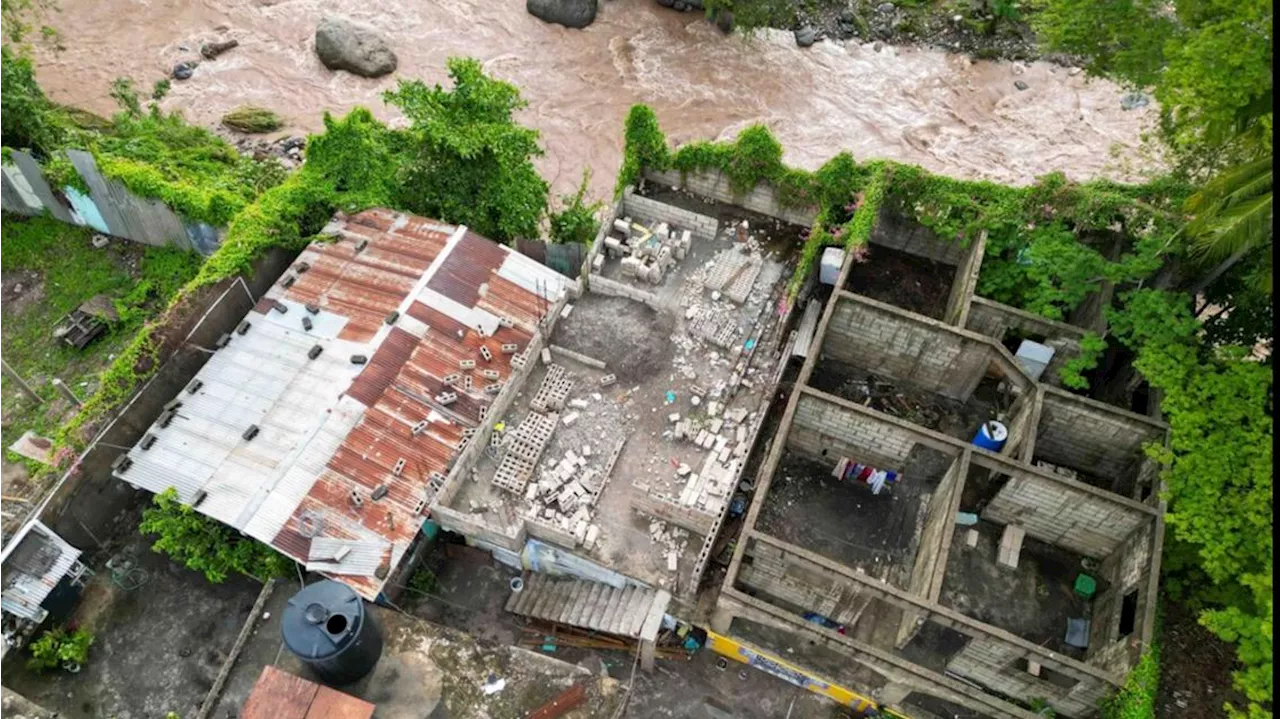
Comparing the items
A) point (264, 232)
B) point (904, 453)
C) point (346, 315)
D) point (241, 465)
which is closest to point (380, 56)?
point (264, 232)

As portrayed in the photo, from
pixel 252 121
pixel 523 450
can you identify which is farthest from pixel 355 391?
pixel 252 121

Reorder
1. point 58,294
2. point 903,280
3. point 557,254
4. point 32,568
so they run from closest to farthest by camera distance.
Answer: point 32,568, point 903,280, point 557,254, point 58,294

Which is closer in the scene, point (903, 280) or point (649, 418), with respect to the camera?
point (649, 418)

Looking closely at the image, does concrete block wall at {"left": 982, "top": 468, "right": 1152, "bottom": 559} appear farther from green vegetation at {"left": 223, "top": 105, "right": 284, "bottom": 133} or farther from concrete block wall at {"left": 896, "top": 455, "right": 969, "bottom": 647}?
green vegetation at {"left": 223, "top": 105, "right": 284, "bottom": 133}

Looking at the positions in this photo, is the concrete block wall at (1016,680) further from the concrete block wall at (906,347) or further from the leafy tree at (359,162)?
the leafy tree at (359,162)

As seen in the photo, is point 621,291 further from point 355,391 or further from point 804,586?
point 804,586

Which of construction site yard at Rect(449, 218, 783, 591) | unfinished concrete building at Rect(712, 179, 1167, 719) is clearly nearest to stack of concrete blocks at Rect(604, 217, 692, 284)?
construction site yard at Rect(449, 218, 783, 591)

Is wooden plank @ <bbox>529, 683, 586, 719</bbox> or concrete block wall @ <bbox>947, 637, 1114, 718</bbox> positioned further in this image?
concrete block wall @ <bbox>947, 637, 1114, 718</bbox>
